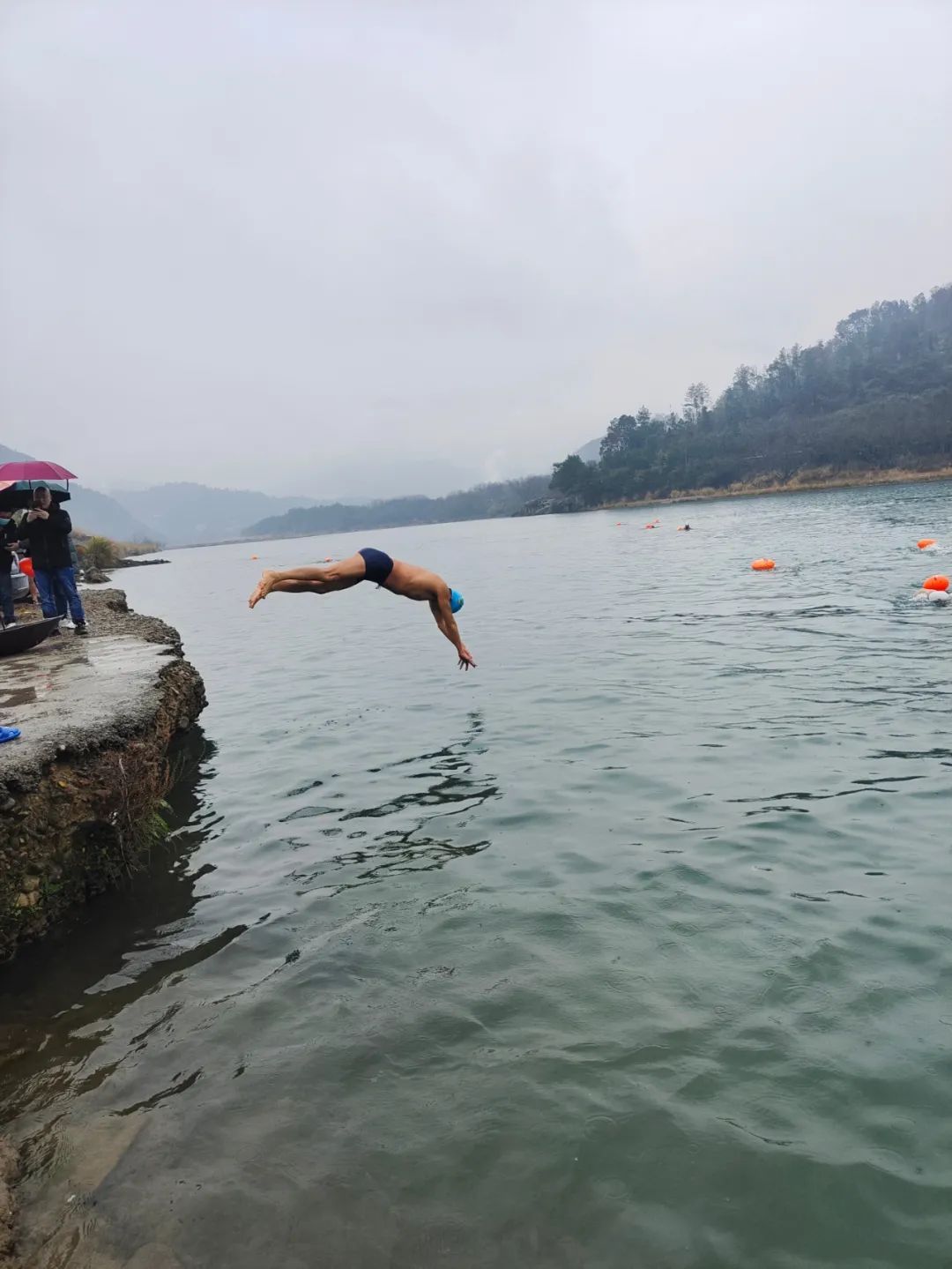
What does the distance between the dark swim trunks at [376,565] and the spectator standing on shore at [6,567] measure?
8.60 metres

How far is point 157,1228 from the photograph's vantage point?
351cm

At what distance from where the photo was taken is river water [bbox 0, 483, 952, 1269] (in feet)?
11.4

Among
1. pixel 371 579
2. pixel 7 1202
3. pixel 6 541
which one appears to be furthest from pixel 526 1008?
pixel 6 541

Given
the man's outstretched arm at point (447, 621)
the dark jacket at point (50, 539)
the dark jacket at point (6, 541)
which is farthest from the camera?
the dark jacket at point (6, 541)

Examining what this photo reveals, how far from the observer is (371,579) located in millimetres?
9547

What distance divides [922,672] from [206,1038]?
426 inches

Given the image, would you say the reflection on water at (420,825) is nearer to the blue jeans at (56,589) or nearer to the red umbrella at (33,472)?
the blue jeans at (56,589)

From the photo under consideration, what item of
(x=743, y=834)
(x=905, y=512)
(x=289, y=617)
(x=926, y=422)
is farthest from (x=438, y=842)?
(x=926, y=422)

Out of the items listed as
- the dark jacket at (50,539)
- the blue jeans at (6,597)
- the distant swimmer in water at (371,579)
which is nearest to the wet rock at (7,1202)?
the distant swimmer in water at (371,579)

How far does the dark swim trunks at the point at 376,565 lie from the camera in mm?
9812

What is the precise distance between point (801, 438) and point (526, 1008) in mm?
163580

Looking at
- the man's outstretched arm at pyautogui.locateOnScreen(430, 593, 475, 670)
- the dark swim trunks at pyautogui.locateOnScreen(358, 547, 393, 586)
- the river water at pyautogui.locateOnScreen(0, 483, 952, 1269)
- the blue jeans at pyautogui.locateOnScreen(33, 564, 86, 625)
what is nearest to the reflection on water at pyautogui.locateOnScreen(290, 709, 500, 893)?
the river water at pyautogui.locateOnScreen(0, 483, 952, 1269)

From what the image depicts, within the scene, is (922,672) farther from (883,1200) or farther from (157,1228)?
(157,1228)

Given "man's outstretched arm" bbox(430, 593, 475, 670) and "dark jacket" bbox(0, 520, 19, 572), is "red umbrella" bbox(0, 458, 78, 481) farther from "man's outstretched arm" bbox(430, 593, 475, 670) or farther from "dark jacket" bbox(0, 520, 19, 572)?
"man's outstretched arm" bbox(430, 593, 475, 670)
